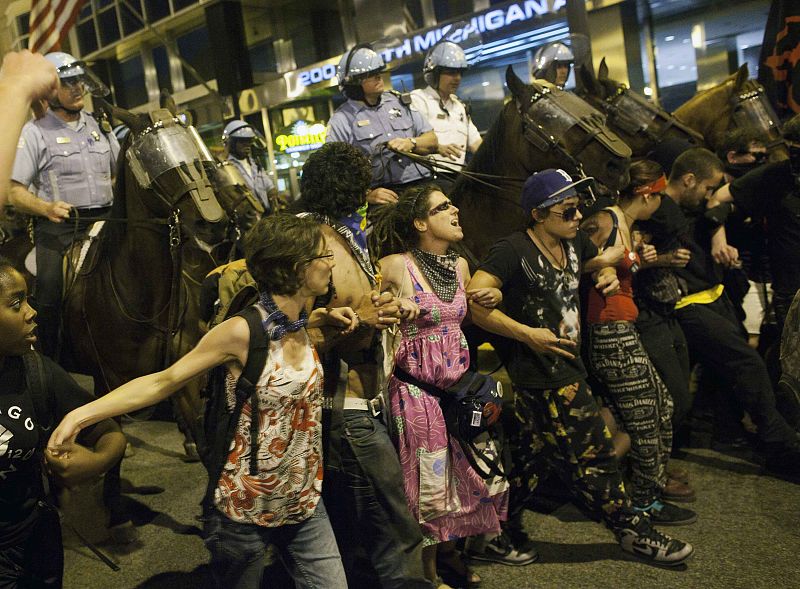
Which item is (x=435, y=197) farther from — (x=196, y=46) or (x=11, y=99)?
(x=196, y=46)

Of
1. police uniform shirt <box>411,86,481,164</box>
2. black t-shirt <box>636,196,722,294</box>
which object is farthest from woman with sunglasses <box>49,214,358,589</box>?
police uniform shirt <box>411,86,481,164</box>

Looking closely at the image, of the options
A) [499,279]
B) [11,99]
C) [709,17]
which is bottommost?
[499,279]

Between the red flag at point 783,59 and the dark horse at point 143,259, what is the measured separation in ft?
17.4

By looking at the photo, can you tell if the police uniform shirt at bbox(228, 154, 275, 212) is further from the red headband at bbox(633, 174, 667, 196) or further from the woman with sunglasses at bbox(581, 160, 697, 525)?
the woman with sunglasses at bbox(581, 160, 697, 525)

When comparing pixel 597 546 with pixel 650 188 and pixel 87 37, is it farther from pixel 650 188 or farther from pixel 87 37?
pixel 87 37

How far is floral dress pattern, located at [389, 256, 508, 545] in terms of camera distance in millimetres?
3828

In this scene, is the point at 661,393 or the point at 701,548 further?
the point at 661,393

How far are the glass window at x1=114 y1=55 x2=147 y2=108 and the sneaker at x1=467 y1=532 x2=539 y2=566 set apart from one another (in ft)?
75.4

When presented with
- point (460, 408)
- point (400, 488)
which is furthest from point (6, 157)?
point (460, 408)

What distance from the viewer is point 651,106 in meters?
7.04

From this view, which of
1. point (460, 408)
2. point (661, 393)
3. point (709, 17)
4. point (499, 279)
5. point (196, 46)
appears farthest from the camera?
point (196, 46)

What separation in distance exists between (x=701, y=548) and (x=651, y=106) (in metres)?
3.90

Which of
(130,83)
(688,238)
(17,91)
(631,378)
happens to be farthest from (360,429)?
(130,83)

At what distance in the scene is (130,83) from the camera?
2559 cm
